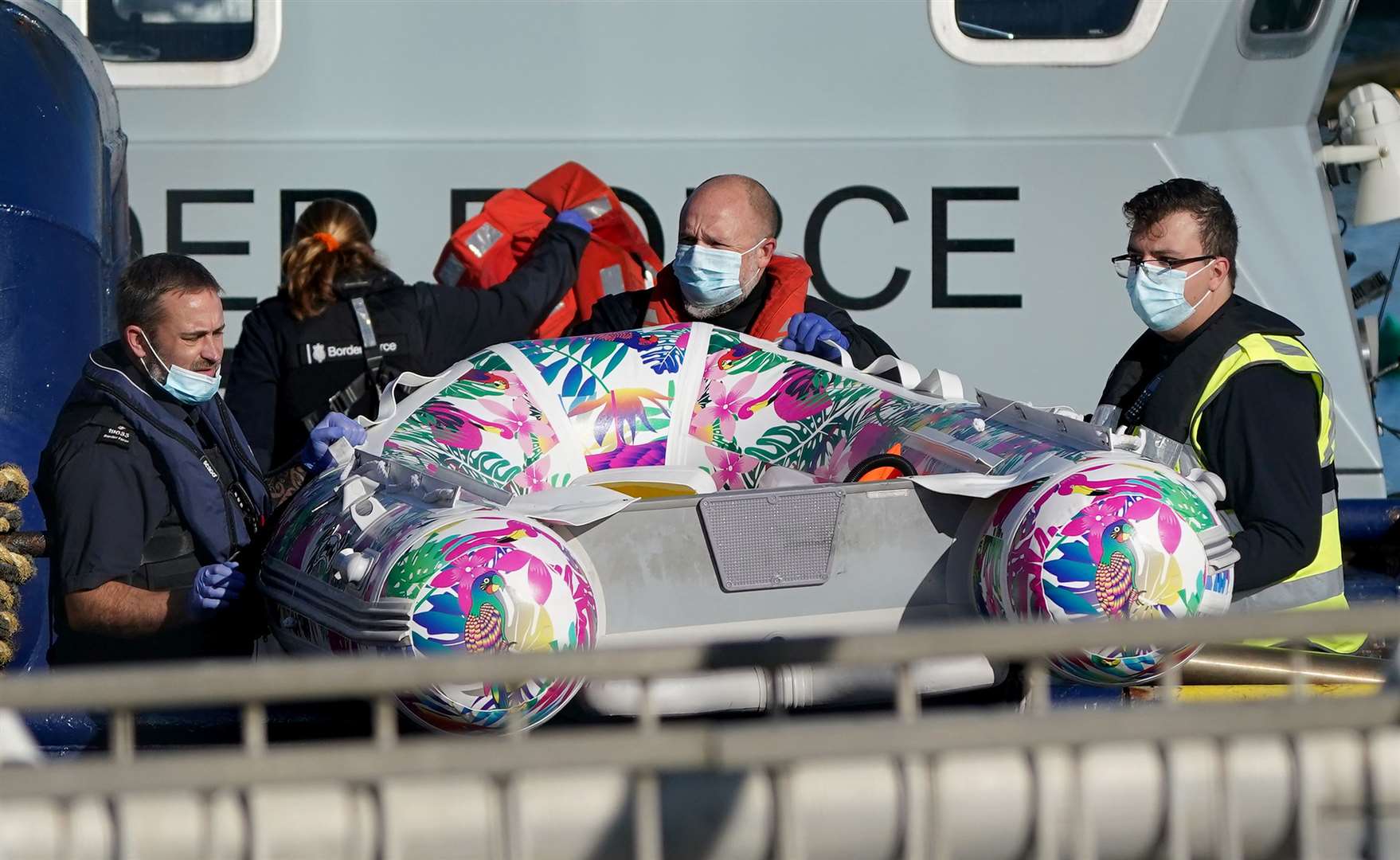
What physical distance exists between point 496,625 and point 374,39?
10.4 feet

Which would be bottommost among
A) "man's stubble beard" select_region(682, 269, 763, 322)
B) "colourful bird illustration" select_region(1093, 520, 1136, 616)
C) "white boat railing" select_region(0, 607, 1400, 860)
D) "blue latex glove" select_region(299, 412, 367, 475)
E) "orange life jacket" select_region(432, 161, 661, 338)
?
"white boat railing" select_region(0, 607, 1400, 860)

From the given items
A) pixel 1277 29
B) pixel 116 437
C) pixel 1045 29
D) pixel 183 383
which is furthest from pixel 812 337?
pixel 1277 29

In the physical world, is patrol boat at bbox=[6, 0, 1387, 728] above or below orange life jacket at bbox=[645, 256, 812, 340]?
Answer: above

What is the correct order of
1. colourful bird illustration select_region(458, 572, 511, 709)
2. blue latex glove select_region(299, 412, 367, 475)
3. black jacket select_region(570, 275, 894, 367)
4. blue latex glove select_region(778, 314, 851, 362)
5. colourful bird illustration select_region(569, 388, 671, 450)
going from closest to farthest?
colourful bird illustration select_region(458, 572, 511, 709), blue latex glove select_region(299, 412, 367, 475), colourful bird illustration select_region(569, 388, 671, 450), blue latex glove select_region(778, 314, 851, 362), black jacket select_region(570, 275, 894, 367)

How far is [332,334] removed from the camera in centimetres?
363

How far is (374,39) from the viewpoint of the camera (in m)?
4.77

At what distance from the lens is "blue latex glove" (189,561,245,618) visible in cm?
263

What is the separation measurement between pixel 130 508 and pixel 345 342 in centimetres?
101

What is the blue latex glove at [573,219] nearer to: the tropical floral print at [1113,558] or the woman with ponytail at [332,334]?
the woman with ponytail at [332,334]

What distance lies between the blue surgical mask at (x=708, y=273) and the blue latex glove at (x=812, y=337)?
0.19m

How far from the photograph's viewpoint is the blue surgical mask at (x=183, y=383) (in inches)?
111

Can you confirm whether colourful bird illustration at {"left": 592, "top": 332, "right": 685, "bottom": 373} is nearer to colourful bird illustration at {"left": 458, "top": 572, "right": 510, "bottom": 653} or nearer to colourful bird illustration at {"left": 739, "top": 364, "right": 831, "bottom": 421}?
colourful bird illustration at {"left": 739, "top": 364, "right": 831, "bottom": 421}

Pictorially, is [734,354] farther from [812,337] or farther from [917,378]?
[917,378]

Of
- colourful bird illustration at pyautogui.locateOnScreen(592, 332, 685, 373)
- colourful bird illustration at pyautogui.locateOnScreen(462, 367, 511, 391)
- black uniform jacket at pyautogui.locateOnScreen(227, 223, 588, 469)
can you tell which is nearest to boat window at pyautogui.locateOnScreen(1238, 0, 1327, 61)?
black uniform jacket at pyautogui.locateOnScreen(227, 223, 588, 469)
